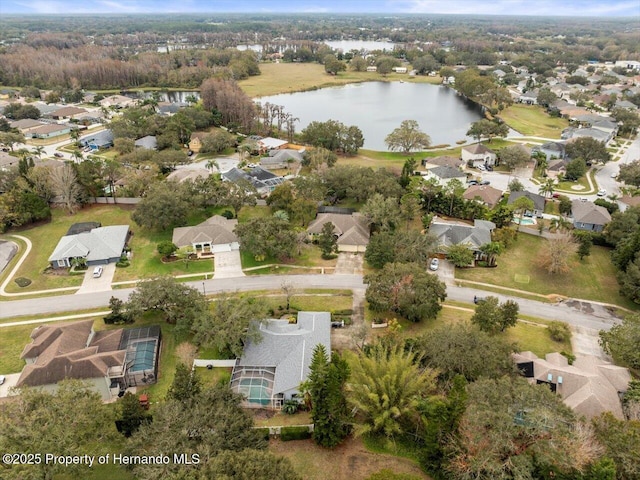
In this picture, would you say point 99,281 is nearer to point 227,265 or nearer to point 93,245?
point 93,245

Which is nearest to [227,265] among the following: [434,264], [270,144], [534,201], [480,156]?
[434,264]

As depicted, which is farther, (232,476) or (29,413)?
(29,413)

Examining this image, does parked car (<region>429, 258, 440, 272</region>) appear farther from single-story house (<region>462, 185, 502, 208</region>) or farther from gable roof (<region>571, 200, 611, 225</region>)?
gable roof (<region>571, 200, 611, 225</region>)

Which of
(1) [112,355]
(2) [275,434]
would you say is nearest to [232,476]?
(2) [275,434]

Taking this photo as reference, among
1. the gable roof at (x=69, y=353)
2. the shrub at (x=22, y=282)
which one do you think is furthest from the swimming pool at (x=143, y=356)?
the shrub at (x=22, y=282)

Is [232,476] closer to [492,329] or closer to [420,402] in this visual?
[420,402]

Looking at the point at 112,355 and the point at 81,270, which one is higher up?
the point at 112,355

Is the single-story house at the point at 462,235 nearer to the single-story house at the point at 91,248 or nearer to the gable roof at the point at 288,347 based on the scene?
the gable roof at the point at 288,347
